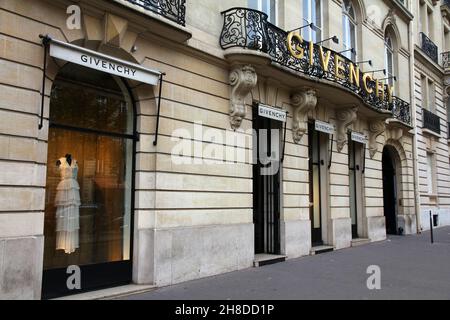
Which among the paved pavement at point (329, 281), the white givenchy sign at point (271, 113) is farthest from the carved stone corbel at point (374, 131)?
the white givenchy sign at point (271, 113)

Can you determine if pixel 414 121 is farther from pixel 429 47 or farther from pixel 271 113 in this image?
pixel 271 113

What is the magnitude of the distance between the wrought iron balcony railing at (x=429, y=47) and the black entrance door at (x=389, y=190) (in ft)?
22.6

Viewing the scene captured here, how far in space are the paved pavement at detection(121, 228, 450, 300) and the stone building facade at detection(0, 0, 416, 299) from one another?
0.55 meters

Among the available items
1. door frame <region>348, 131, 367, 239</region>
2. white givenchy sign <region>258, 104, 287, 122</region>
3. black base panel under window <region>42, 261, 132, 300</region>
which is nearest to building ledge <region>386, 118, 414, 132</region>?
door frame <region>348, 131, 367, 239</region>

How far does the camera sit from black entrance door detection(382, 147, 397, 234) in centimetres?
1954

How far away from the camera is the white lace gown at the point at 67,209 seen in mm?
7082

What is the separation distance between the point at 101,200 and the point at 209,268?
2.56 m

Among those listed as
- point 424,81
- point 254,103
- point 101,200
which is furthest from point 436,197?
point 101,200

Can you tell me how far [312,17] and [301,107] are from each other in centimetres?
375

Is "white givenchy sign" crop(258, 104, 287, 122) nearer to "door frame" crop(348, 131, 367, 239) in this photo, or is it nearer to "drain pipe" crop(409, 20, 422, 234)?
"door frame" crop(348, 131, 367, 239)

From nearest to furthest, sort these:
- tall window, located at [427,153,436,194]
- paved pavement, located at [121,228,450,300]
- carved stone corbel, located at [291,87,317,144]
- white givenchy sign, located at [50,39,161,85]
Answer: white givenchy sign, located at [50,39,161,85]
paved pavement, located at [121,228,450,300]
carved stone corbel, located at [291,87,317,144]
tall window, located at [427,153,436,194]

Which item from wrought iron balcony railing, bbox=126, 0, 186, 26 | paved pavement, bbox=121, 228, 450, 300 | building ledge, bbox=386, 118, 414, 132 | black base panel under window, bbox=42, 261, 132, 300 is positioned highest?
wrought iron balcony railing, bbox=126, 0, 186, 26

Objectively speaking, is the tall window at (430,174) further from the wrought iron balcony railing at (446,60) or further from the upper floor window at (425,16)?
the upper floor window at (425,16)

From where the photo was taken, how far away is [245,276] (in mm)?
8852
